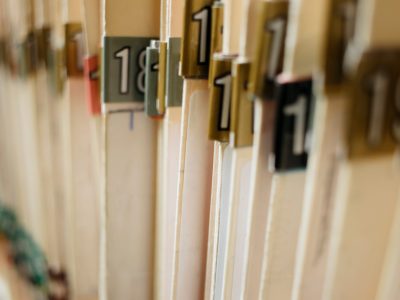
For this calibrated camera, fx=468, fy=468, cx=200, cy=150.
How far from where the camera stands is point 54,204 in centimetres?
117

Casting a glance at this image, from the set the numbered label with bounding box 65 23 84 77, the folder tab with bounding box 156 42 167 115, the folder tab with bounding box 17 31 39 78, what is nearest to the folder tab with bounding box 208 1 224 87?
the folder tab with bounding box 156 42 167 115

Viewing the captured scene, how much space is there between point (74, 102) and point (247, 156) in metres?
0.52

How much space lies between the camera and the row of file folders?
1.24 ft

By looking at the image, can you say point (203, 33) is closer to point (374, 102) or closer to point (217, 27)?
point (217, 27)

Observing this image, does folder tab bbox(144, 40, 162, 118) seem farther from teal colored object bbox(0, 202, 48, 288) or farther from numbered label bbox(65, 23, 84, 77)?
teal colored object bbox(0, 202, 48, 288)

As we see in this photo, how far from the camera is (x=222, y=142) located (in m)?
0.54

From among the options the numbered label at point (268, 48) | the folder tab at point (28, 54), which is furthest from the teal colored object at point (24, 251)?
the numbered label at point (268, 48)

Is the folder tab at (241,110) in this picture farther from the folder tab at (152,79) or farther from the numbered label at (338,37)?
the folder tab at (152,79)

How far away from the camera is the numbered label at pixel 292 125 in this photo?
1.34 ft

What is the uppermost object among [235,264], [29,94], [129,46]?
[129,46]

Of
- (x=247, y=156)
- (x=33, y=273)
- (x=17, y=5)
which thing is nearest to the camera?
(x=247, y=156)

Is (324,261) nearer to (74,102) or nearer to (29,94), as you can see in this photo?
(74,102)

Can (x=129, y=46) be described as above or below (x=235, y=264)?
above

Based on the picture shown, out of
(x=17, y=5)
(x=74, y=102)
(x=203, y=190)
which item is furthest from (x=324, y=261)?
(x=17, y=5)
